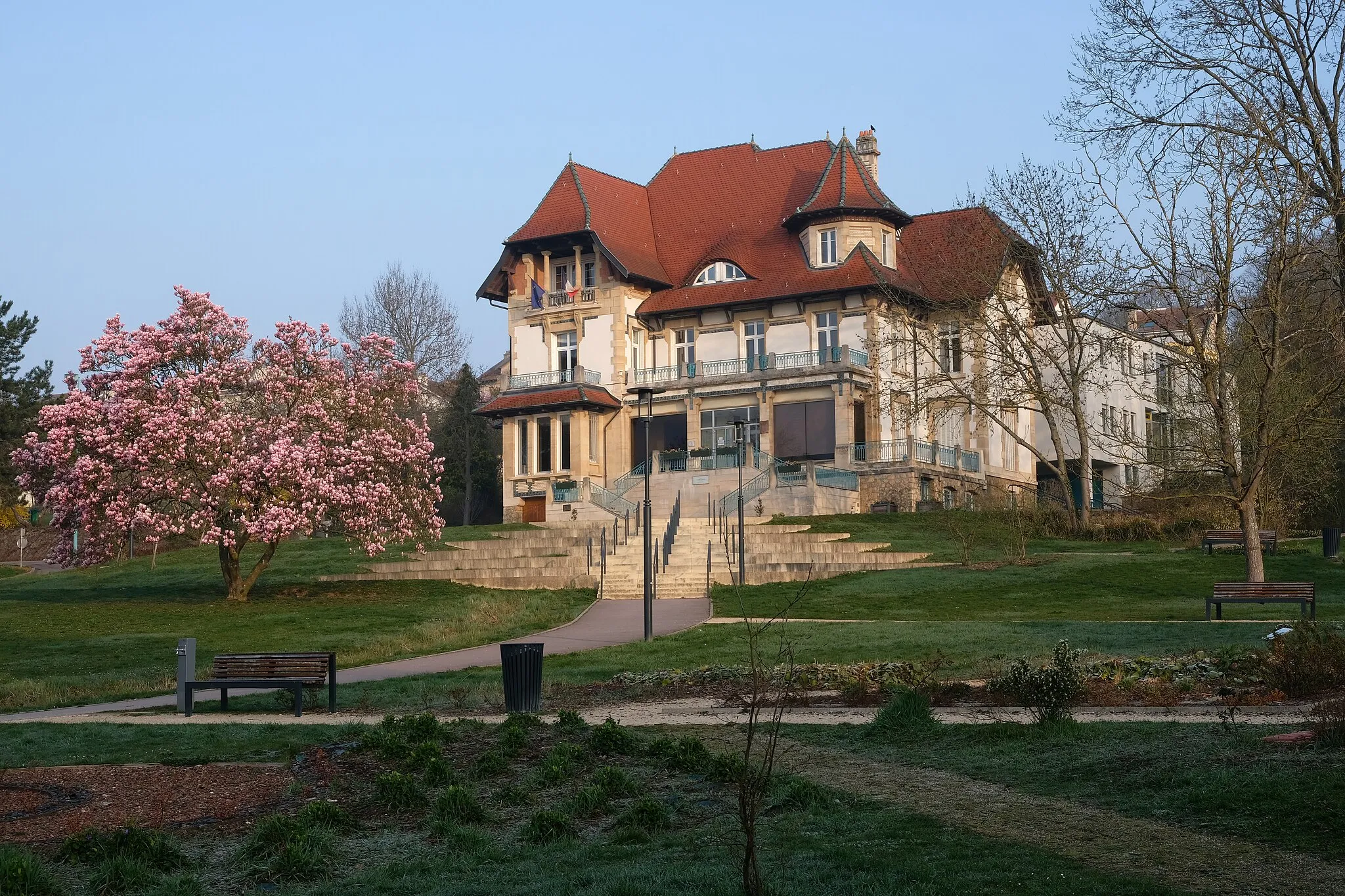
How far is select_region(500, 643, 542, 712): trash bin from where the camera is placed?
15969 mm

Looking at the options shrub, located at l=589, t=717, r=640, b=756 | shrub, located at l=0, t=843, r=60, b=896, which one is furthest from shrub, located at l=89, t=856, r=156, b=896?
shrub, located at l=589, t=717, r=640, b=756

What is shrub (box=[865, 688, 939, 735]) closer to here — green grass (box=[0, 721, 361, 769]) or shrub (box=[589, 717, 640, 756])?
shrub (box=[589, 717, 640, 756])

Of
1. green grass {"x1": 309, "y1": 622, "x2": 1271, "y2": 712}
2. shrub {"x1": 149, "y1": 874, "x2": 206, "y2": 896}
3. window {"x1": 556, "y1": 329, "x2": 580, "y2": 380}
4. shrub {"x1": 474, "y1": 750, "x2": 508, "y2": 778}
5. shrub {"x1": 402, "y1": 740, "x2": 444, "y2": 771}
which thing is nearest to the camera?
shrub {"x1": 149, "y1": 874, "x2": 206, "y2": 896}

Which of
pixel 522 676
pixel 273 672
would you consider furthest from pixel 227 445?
pixel 522 676

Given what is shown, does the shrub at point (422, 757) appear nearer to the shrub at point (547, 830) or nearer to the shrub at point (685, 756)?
the shrub at point (685, 756)

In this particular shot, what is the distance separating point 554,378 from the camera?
6038 centimetres

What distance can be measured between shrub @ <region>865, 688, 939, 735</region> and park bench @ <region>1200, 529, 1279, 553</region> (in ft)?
83.9

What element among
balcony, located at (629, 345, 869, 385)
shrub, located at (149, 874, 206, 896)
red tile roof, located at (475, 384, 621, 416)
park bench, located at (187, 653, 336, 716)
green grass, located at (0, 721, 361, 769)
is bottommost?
shrub, located at (149, 874, 206, 896)

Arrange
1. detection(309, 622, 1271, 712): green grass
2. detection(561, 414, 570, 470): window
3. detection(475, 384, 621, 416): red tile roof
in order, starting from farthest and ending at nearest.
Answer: detection(561, 414, 570, 470): window, detection(475, 384, 621, 416): red tile roof, detection(309, 622, 1271, 712): green grass

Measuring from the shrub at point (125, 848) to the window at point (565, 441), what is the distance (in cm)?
5022

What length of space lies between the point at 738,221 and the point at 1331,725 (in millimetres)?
53620

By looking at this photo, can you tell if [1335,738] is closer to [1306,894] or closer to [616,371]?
[1306,894]

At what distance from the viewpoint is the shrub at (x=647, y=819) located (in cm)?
932

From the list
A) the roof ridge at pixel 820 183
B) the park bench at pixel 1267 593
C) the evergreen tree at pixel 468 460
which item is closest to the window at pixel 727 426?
the roof ridge at pixel 820 183
